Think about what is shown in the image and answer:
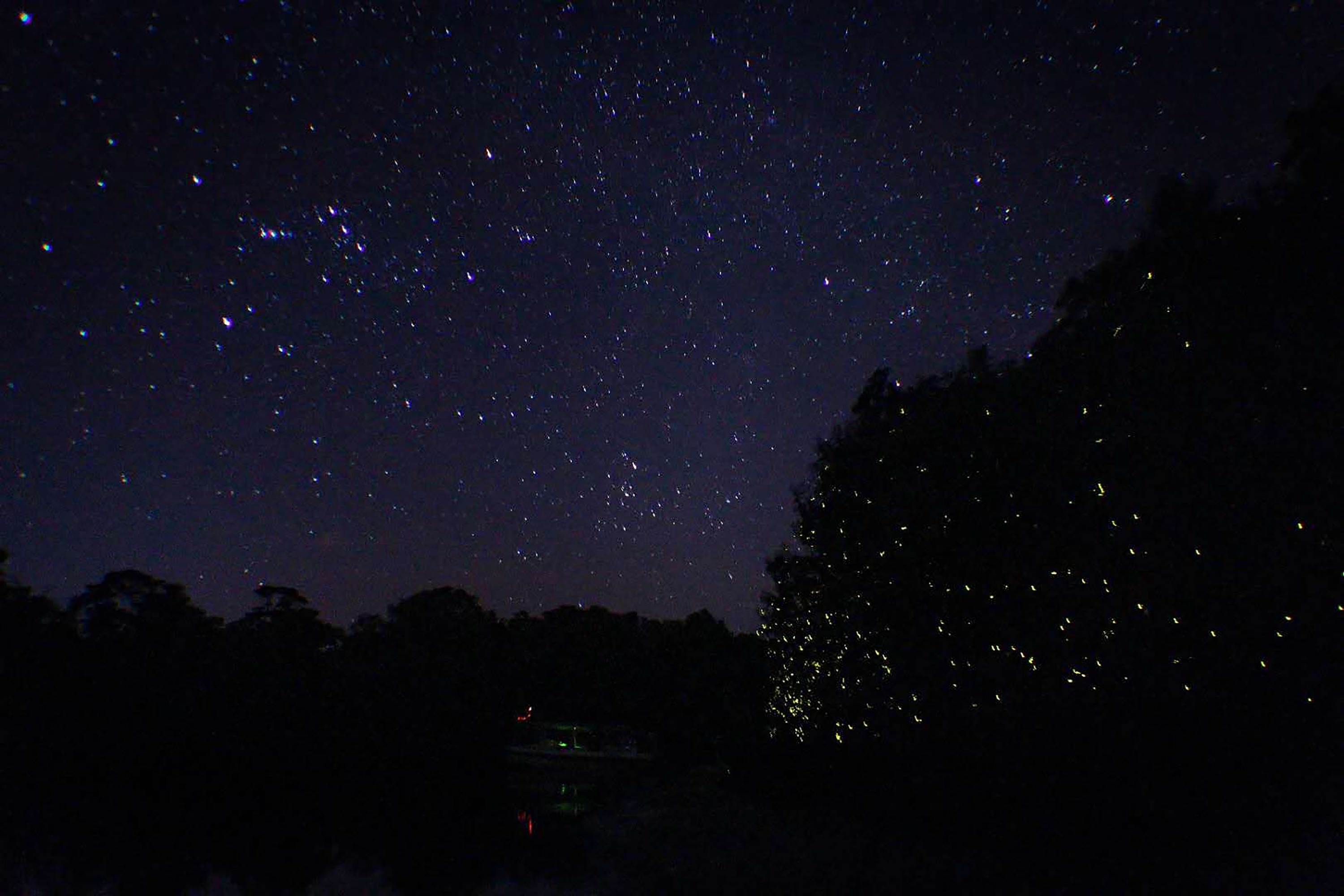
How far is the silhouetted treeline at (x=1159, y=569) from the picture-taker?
6.43m

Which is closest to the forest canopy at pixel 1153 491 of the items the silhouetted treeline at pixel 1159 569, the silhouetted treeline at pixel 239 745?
the silhouetted treeline at pixel 1159 569

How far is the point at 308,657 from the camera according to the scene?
45.9 ft

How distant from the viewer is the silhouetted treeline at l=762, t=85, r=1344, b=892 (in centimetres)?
643

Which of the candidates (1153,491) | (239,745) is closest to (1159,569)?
(1153,491)

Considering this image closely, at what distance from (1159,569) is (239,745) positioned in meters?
13.5

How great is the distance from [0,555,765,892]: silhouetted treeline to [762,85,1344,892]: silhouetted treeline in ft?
20.6

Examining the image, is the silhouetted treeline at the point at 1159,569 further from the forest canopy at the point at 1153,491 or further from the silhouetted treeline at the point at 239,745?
the silhouetted treeline at the point at 239,745

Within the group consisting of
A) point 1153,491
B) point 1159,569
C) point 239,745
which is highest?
point 1153,491

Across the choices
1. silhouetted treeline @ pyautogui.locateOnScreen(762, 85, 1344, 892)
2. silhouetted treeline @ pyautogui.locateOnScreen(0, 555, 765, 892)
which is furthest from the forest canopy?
silhouetted treeline @ pyautogui.locateOnScreen(0, 555, 765, 892)

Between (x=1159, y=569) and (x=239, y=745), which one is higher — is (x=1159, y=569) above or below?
above

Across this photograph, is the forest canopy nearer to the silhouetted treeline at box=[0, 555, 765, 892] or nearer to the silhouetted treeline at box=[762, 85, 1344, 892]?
the silhouetted treeline at box=[762, 85, 1344, 892]

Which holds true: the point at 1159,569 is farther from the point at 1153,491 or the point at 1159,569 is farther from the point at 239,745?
the point at 239,745

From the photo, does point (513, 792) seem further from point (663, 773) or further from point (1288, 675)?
point (1288, 675)

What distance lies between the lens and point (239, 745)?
12.4 metres
